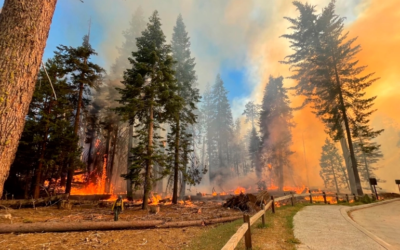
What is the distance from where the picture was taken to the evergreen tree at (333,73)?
65.7ft

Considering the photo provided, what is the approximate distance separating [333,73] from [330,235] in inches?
828

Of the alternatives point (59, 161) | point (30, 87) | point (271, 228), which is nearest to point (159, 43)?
point (59, 161)

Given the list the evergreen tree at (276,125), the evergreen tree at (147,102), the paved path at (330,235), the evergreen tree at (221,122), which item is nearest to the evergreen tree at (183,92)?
the evergreen tree at (147,102)

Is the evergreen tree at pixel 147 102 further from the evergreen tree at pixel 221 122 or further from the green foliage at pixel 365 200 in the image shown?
the evergreen tree at pixel 221 122

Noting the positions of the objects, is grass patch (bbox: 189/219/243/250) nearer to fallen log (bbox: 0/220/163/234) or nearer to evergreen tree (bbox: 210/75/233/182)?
fallen log (bbox: 0/220/163/234)

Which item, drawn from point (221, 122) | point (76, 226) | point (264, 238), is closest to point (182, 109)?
point (76, 226)

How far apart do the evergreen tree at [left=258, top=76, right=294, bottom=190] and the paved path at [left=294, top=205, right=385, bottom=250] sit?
23.0 metres

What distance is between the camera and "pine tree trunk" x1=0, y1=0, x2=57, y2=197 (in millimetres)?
3268

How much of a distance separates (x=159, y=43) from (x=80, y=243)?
1704 cm

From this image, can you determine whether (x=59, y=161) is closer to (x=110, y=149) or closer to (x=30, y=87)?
(x=110, y=149)

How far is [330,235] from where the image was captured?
266 inches

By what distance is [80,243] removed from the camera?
21.7 ft

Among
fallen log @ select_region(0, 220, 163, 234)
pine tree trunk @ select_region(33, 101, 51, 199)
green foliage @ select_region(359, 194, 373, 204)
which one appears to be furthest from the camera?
green foliage @ select_region(359, 194, 373, 204)

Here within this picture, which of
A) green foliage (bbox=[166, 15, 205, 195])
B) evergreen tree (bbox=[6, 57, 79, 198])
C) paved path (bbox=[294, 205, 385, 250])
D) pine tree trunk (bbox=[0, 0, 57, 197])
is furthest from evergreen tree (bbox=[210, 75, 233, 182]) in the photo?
pine tree trunk (bbox=[0, 0, 57, 197])
